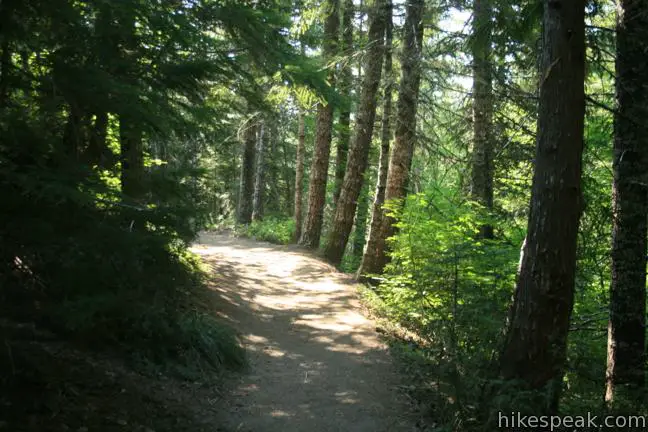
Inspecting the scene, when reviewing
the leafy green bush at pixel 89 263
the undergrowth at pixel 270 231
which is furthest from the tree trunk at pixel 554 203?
the undergrowth at pixel 270 231

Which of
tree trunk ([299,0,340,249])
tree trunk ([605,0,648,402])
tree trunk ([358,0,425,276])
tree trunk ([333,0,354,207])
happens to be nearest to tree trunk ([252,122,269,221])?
tree trunk ([333,0,354,207])

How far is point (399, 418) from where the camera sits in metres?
5.90

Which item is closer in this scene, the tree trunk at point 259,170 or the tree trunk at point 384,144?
the tree trunk at point 384,144

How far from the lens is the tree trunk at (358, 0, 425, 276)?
1137 centimetres

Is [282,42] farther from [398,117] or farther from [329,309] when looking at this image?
[329,309]

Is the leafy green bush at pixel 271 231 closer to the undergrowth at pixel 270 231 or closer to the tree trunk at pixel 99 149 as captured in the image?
the undergrowth at pixel 270 231

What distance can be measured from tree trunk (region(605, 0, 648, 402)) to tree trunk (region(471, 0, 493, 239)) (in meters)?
2.10

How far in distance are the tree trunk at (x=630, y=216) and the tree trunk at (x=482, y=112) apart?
210cm

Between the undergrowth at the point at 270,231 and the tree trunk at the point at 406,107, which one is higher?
the tree trunk at the point at 406,107

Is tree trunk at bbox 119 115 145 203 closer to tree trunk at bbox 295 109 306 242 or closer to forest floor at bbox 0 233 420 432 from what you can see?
forest floor at bbox 0 233 420 432

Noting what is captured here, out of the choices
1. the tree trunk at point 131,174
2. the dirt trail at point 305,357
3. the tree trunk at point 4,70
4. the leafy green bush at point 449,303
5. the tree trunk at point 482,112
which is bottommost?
the dirt trail at point 305,357

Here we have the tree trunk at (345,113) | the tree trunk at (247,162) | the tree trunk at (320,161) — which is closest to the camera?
the tree trunk at (345,113)

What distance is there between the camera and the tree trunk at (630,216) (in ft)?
18.6

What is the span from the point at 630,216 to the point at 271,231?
60.0ft
